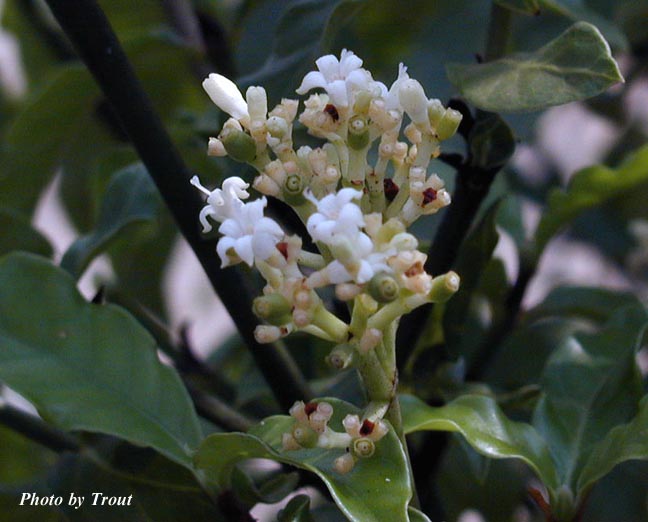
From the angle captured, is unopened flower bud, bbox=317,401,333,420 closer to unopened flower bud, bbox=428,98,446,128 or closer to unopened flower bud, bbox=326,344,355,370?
unopened flower bud, bbox=326,344,355,370

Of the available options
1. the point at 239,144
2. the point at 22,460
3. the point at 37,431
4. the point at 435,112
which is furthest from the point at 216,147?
the point at 22,460

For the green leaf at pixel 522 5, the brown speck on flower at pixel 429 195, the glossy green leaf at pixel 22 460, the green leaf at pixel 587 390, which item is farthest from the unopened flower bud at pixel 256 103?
the glossy green leaf at pixel 22 460

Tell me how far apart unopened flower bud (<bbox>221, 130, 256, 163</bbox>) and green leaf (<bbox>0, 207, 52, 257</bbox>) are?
1.45ft

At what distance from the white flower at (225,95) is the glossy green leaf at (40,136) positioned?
525 mm

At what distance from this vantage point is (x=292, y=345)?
1.03 metres

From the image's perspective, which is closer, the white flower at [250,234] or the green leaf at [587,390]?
the white flower at [250,234]

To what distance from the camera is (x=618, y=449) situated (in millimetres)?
644

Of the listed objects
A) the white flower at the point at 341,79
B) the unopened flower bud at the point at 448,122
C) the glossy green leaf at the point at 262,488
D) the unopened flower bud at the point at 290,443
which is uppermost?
the white flower at the point at 341,79

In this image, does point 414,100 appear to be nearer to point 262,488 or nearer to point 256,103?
point 256,103

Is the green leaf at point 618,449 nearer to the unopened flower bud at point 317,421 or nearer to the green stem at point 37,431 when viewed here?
the unopened flower bud at point 317,421

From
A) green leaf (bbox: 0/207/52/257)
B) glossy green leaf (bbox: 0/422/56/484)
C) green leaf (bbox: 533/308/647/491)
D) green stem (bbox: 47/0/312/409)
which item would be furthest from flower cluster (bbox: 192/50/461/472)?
glossy green leaf (bbox: 0/422/56/484)

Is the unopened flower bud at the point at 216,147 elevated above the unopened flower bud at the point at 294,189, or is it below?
above

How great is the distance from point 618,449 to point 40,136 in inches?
28.3

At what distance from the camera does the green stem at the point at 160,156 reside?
622 mm
